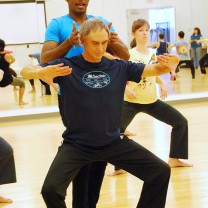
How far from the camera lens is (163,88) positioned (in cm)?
457

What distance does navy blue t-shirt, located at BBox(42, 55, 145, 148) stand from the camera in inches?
101

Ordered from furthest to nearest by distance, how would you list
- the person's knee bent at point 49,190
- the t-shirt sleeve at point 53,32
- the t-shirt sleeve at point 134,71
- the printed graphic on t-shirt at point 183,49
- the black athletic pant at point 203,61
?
the black athletic pant at point 203,61 < the printed graphic on t-shirt at point 183,49 < the t-shirt sleeve at point 53,32 < the t-shirt sleeve at point 134,71 < the person's knee bent at point 49,190

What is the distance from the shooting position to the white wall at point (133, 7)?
8.67 m

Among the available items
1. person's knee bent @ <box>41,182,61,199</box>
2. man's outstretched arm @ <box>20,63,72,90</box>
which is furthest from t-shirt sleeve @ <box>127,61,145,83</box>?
person's knee bent @ <box>41,182,61,199</box>

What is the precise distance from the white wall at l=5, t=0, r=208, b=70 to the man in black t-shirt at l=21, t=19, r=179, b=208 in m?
6.16

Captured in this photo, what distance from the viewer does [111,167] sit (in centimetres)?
475

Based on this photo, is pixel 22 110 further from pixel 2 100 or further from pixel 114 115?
pixel 114 115

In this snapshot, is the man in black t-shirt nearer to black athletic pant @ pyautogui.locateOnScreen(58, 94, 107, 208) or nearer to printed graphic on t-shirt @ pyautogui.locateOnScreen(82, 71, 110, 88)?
printed graphic on t-shirt @ pyautogui.locateOnScreen(82, 71, 110, 88)

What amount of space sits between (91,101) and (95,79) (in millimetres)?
132

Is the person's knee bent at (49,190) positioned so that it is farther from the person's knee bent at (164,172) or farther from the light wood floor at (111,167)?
the light wood floor at (111,167)

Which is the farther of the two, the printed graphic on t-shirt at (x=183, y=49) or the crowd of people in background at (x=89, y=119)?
the printed graphic on t-shirt at (x=183, y=49)

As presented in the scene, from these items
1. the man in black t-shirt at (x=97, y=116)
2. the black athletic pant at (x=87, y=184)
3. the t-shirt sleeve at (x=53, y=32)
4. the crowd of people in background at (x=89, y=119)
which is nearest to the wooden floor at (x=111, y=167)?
the black athletic pant at (x=87, y=184)

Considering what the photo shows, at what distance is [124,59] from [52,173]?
3.01 ft

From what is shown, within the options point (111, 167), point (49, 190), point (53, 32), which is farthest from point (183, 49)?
point (49, 190)
